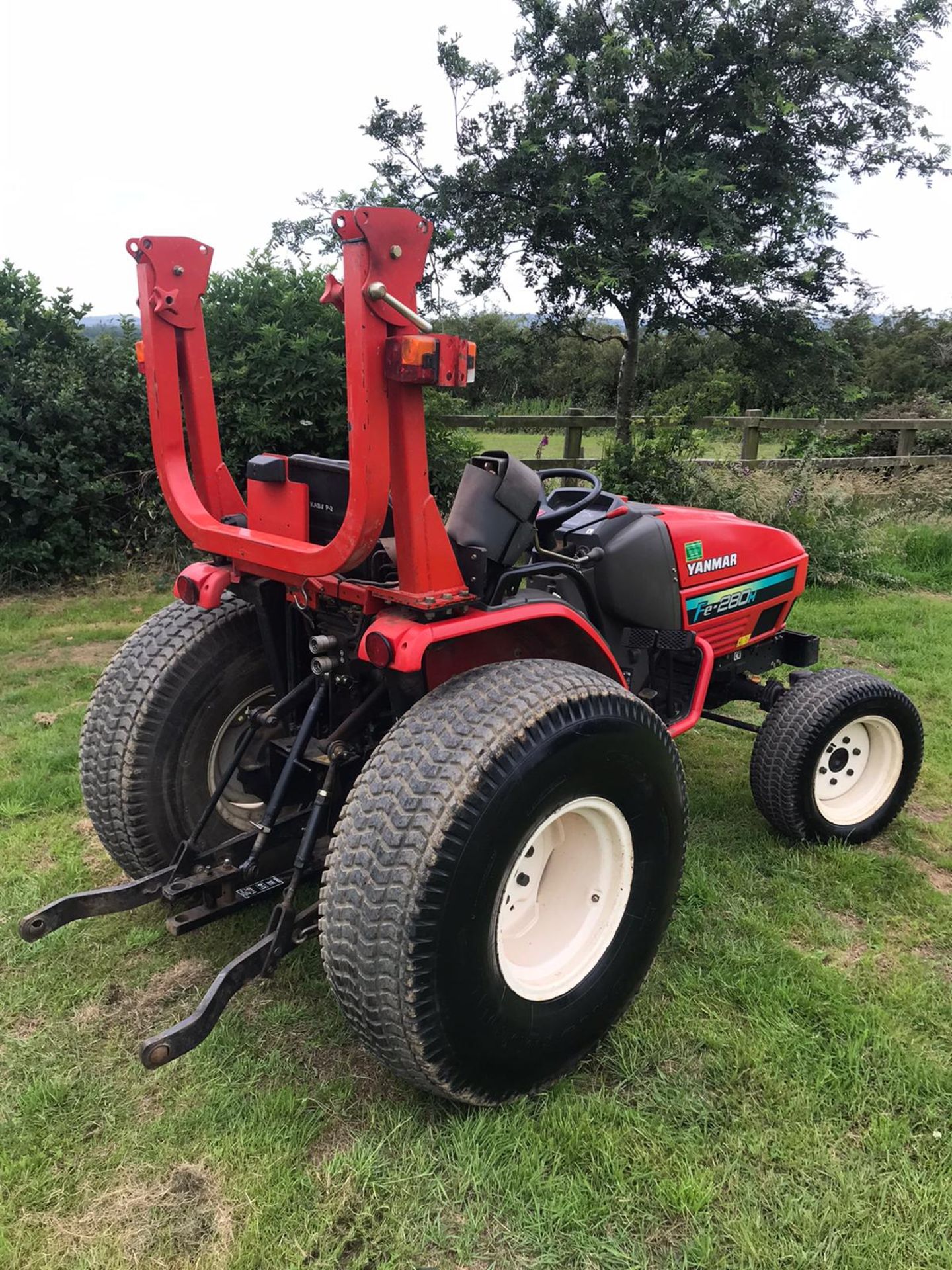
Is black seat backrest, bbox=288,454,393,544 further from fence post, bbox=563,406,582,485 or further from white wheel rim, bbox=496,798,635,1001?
fence post, bbox=563,406,582,485

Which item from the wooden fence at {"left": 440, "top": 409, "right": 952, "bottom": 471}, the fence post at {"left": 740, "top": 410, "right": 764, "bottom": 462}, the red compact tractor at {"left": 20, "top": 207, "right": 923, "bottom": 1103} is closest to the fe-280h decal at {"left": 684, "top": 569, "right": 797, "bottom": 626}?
the red compact tractor at {"left": 20, "top": 207, "right": 923, "bottom": 1103}

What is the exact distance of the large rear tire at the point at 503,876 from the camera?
173 cm

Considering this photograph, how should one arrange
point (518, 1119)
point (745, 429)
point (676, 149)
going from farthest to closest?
point (745, 429)
point (676, 149)
point (518, 1119)

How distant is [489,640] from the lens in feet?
7.34

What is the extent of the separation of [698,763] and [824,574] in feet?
11.8

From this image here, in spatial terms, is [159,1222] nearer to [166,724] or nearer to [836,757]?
[166,724]

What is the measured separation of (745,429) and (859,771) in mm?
5835

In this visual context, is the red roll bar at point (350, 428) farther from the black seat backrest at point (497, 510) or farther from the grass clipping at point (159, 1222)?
the grass clipping at point (159, 1222)

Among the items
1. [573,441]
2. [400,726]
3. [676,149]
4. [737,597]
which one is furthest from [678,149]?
[400,726]

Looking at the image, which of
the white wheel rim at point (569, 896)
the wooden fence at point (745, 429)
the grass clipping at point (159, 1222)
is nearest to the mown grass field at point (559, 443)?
the wooden fence at point (745, 429)

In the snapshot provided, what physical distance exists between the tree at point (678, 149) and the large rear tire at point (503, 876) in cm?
475

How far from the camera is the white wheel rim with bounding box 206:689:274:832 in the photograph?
8.47ft

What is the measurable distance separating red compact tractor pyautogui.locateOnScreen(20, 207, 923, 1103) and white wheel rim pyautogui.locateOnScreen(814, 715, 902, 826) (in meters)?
0.21

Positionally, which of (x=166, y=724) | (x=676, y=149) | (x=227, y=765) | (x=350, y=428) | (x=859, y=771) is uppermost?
(x=676, y=149)
